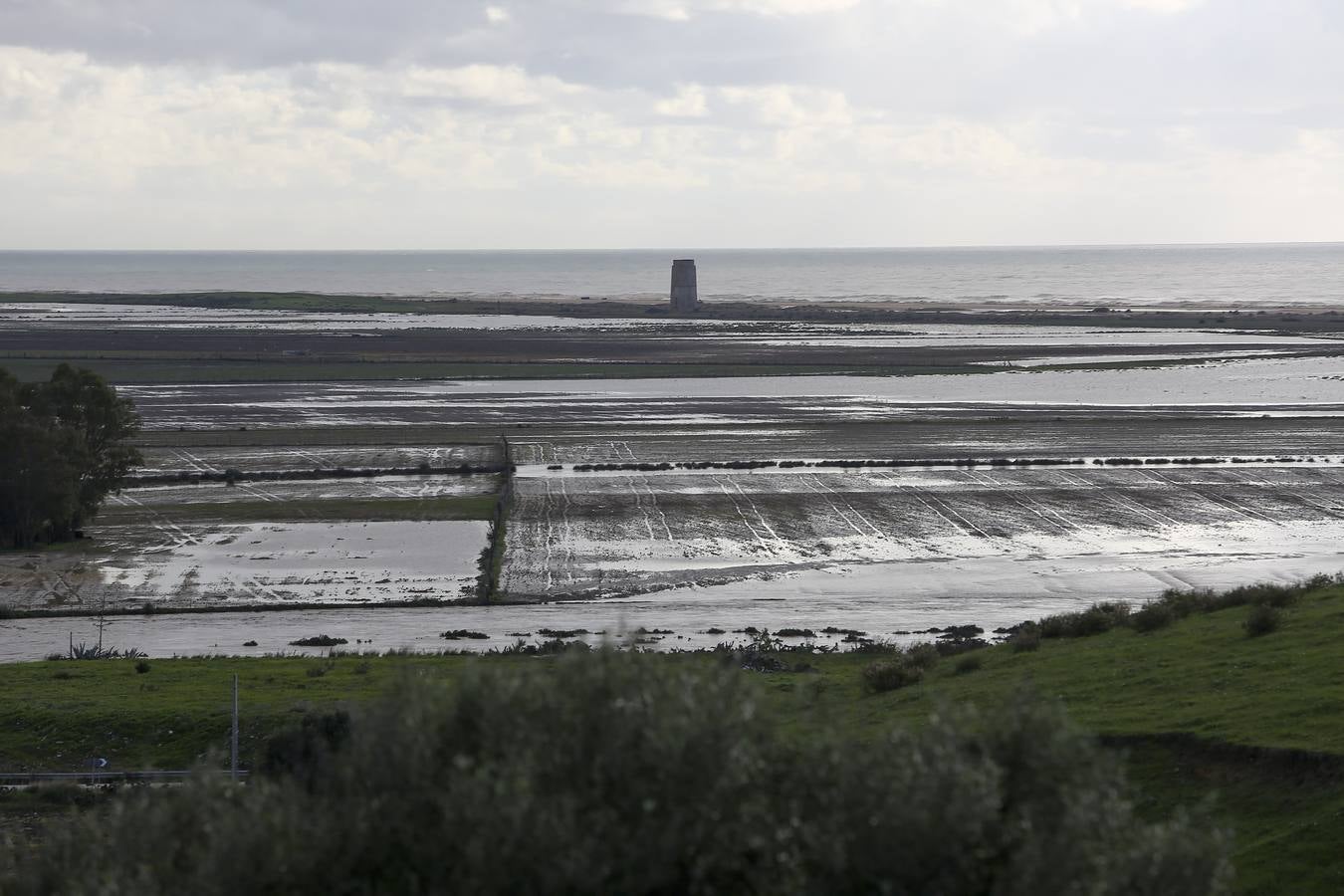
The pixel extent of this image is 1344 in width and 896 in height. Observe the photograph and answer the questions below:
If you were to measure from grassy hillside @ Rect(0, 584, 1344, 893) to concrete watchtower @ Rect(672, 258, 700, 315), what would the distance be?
161218 mm

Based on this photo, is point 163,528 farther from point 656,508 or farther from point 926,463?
point 926,463

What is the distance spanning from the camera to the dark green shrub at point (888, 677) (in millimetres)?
27391

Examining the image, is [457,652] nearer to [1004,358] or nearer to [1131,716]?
[1131,716]

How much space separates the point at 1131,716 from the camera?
22.0 meters

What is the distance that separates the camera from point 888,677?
27.5 m

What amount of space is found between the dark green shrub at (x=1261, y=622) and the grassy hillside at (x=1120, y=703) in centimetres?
19

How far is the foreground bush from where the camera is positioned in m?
9.38

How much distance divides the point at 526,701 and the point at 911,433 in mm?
67369

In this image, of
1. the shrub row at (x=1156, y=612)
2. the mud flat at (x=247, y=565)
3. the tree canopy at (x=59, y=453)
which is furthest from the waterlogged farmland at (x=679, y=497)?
the shrub row at (x=1156, y=612)

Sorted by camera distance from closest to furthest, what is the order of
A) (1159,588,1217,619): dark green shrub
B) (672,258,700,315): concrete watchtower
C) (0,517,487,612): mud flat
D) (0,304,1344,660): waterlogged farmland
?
(1159,588,1217,619): dark green shrub < (0,304,1344,660): waterlogged farmland < (0,517,487,612): mud flat < (672,258,700,315): concrete watchtower

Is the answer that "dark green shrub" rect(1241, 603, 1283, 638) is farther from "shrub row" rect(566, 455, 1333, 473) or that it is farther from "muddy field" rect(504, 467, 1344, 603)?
"shrub row" rect(566, 455, 1333, 473)

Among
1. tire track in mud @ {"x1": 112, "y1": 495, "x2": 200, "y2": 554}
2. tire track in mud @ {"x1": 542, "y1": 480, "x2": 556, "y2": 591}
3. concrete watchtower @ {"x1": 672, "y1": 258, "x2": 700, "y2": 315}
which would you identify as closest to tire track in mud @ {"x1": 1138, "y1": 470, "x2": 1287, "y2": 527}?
tire track in mud @ {"x1": 542, "y1": 480, "x2": 556, "y2": 591}

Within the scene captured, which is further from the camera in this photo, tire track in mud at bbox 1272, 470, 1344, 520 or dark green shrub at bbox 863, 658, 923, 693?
tire track in mud at bbox 1272, 470, 1344, 520

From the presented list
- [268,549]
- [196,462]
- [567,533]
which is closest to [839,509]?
[567,533]
